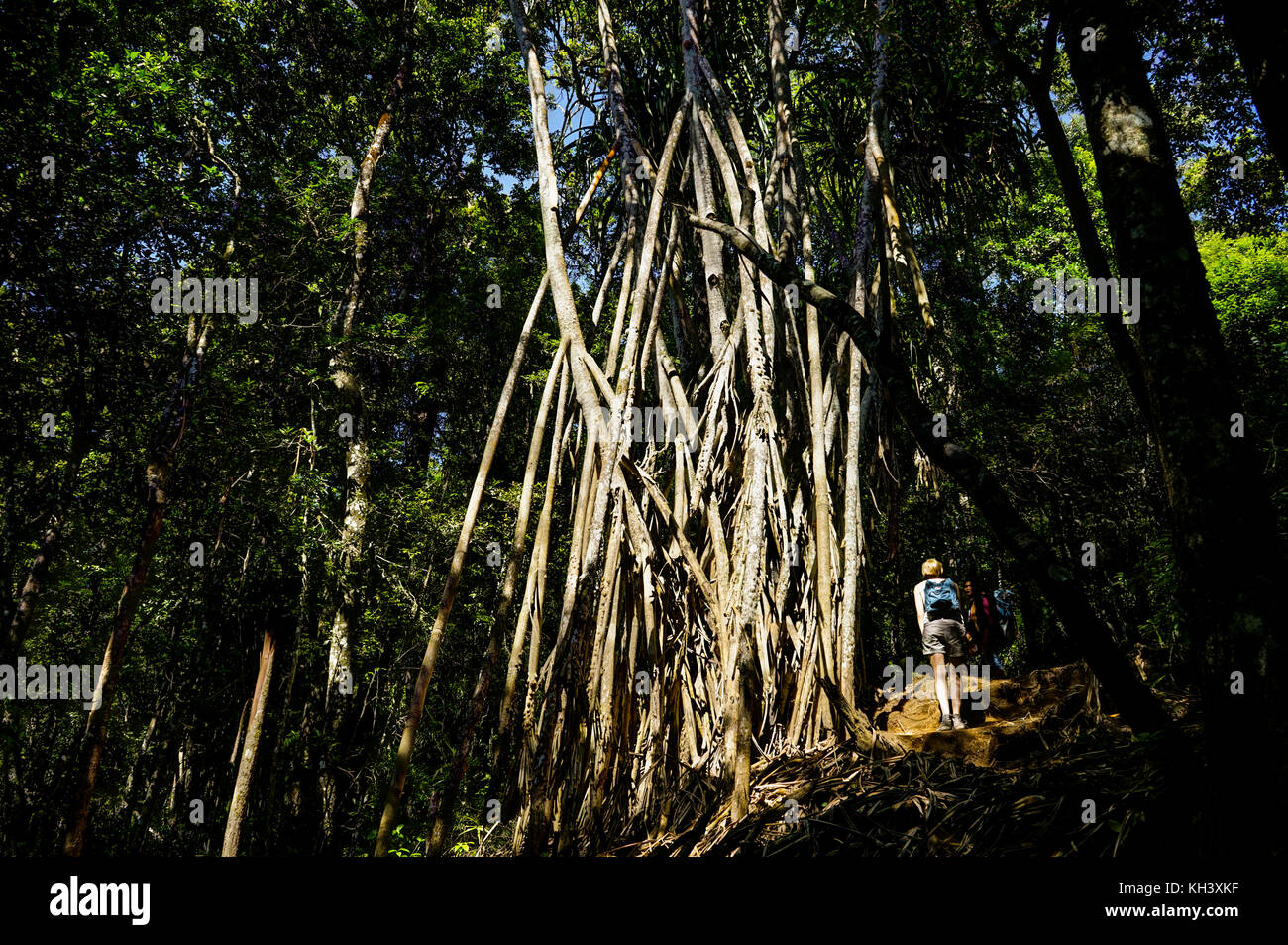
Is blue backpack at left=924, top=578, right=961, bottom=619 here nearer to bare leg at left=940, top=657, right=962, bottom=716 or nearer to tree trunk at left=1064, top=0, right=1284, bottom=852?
bare leg at left=940, top=657, right=962, bottom=716

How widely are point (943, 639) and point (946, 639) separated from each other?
16 millimetres

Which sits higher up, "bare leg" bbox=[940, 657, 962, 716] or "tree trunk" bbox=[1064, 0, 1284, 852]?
"tree trunk" bbox=[1064, 0, 1284, 852]

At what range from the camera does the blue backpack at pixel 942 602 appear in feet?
12.9

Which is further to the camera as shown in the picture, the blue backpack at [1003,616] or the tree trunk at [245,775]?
Answer: the blue backpack at [1003,616]

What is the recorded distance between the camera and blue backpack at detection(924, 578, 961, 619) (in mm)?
3922

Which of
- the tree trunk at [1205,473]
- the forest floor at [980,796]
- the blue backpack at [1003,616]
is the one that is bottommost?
the forest floor at [980,796]

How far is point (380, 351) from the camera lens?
7.13 meters

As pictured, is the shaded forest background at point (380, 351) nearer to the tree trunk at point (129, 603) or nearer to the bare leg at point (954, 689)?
the tree trunk at point (129, 603)

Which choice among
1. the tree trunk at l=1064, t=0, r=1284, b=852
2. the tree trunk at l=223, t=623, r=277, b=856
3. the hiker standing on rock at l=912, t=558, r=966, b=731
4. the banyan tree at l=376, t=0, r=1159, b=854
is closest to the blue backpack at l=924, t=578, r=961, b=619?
the hiker standing on rock at l=912, t=558, r=966, b=731

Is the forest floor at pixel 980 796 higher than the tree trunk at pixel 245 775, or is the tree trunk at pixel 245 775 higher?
Answer: the forest floor at pixel 980 796

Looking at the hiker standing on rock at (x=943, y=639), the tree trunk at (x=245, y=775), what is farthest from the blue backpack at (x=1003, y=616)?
the tree trunk at (x=245, y=775)

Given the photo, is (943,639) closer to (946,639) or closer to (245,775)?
(946,639)

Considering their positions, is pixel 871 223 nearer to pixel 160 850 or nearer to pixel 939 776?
pixel 939 776

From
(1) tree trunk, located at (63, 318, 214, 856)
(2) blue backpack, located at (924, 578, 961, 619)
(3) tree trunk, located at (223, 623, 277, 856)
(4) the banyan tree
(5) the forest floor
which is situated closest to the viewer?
(5) the forest floor
